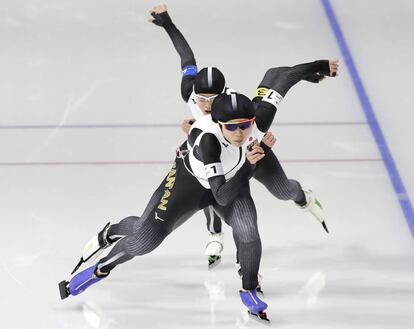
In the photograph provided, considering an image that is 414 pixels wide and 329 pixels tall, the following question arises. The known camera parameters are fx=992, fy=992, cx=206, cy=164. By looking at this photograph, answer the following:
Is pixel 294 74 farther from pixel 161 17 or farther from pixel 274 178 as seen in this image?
pixel 161 17

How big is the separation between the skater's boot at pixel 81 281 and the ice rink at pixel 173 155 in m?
0.10

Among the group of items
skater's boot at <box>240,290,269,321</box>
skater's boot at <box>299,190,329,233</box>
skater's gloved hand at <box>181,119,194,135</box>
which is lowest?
skater's boot at <box>299,190,329,233</box>

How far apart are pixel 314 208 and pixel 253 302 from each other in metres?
1.17

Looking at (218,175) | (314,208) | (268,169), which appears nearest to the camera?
(218,175)

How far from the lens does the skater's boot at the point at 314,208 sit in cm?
639

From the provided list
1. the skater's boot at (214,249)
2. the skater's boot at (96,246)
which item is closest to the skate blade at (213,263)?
the skater's boot at (214,249)

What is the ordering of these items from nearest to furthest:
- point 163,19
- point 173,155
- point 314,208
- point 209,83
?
point 209,83 < point 163,19 < point 314,208 < point 173,155

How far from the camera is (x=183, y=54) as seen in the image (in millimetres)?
5953

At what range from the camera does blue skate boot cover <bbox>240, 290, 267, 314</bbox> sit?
5.48 metres

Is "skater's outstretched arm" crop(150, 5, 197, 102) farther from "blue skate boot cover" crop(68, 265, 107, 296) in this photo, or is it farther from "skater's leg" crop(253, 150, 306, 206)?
"blue skate boot cover" crop(68, 265, 107, 296)

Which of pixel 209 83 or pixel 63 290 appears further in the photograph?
pixel 63 290

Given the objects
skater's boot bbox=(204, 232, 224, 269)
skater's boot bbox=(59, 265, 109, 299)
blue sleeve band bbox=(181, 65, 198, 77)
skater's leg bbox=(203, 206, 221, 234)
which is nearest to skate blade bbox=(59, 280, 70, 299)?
skater's boot bbox=(59, 265, 109, 299)

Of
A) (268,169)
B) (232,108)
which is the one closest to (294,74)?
(268,169)

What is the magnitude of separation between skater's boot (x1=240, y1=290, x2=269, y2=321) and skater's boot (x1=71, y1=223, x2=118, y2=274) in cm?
90
